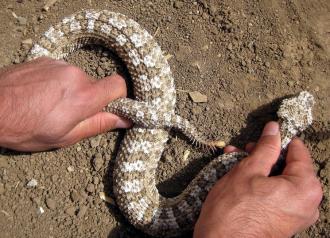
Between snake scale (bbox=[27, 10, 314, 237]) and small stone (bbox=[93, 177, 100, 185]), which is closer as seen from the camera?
snake scale (bbox=[27, 10, 314, 237])

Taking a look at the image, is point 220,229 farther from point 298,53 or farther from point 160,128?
point 298,53

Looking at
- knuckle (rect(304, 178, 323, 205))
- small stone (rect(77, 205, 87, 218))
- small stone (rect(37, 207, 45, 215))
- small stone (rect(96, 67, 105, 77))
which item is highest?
knuckle (rect(304, 178, 323, 205))

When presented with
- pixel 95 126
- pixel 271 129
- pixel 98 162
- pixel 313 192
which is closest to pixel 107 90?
pixel 95 126

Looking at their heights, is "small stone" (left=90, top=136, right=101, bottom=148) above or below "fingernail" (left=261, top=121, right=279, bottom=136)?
below

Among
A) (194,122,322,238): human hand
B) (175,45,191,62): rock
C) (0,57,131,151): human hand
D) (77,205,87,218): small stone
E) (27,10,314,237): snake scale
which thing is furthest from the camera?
(175,45,191,62): rock

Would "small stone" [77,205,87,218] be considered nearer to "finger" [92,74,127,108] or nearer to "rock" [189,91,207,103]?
"finger" [92,74,127,108]

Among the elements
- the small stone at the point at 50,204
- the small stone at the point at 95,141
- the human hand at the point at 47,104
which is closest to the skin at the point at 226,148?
the human hand at the point at 47,104

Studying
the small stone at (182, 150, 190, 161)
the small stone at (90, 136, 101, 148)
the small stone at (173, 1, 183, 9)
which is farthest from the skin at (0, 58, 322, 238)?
the small stone at (173, 1, 183, 9)

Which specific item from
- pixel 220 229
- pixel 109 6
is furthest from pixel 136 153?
pixel 109 6
